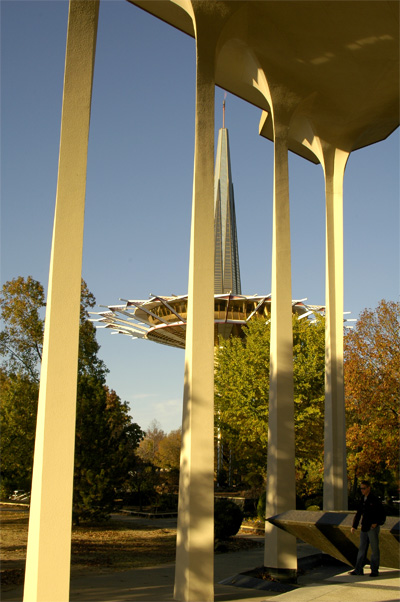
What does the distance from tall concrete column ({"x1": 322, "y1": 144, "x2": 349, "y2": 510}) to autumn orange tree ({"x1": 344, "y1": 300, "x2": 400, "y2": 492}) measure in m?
4.77

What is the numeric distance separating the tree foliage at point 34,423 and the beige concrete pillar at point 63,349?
1370 cm

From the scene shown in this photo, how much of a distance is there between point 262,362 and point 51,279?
19.4 meters

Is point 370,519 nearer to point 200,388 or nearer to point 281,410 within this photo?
point 200,388

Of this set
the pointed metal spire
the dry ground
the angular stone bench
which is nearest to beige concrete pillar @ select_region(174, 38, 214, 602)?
the angular stone bench

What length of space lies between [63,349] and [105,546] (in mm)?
11326

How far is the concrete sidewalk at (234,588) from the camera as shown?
24.9 ft

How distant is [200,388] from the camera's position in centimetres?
852

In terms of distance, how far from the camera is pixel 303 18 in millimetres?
10680

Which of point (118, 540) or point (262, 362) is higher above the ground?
point (262, 362)

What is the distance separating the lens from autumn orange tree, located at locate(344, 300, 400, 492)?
58.2 feet

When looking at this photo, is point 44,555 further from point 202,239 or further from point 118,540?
point 118,540

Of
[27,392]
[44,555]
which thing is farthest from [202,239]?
[27,392]

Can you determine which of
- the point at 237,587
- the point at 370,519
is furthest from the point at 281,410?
the point at 370,519

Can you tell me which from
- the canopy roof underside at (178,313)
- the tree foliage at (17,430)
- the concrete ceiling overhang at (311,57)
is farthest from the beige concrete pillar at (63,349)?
the canopy roof underside at (178,313)
